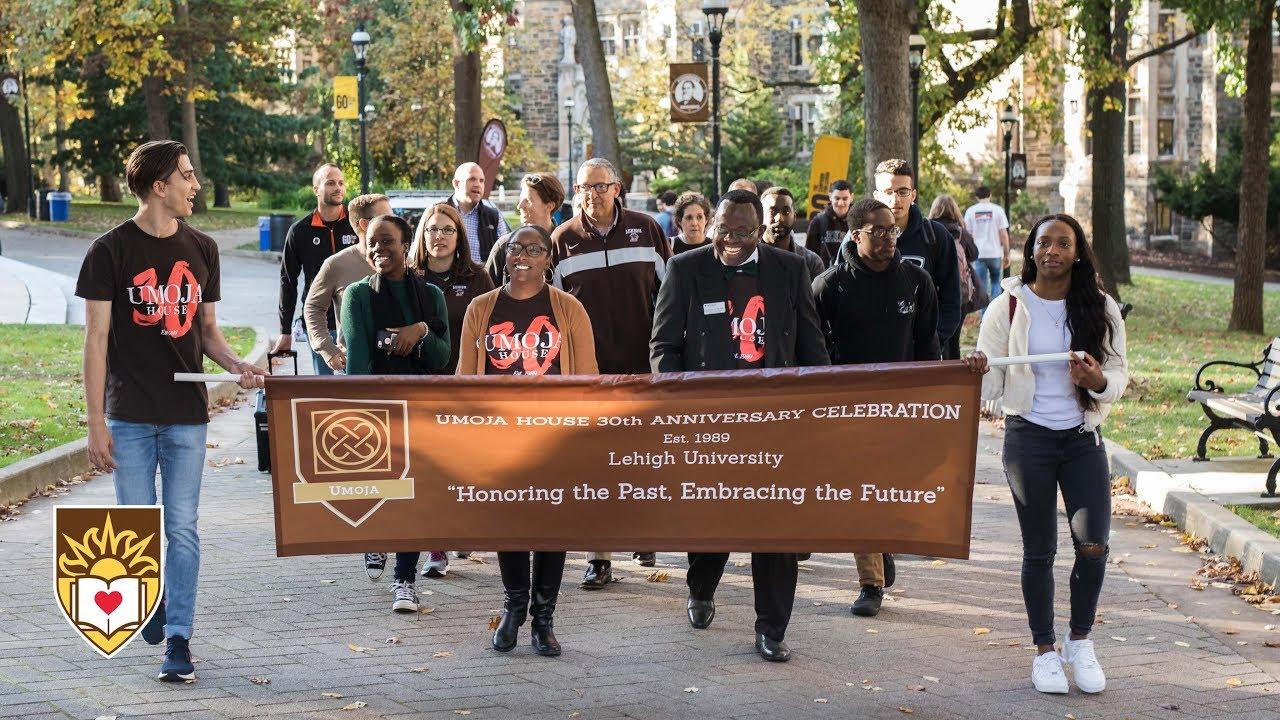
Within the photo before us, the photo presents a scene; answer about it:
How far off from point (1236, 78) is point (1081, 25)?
2510 millimetres

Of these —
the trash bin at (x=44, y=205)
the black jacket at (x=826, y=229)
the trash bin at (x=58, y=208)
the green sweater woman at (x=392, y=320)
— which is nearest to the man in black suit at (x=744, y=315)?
the green sweater woman at (x=392, y=320)

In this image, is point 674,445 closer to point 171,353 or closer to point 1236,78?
point 171,353

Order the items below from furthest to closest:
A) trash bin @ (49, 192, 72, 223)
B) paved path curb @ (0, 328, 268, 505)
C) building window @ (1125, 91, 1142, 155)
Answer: building window @ (1125, 91, 1142, 155), trash bin @ (49, 192, 72, 223), paved path curb @ (0, 328, 268, 505)

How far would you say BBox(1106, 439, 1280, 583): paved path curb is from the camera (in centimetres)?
864

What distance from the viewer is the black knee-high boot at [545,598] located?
7195 mm

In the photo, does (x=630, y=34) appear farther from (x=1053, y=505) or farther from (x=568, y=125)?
(x=1053, y=505)

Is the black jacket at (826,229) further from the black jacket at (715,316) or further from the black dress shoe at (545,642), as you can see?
the black dress shoe at (545,642)

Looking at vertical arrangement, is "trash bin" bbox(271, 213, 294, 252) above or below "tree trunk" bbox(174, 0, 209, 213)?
below

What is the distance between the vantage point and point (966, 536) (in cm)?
668

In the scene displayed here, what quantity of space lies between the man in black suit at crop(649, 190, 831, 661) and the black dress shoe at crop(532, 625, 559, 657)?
0.88m

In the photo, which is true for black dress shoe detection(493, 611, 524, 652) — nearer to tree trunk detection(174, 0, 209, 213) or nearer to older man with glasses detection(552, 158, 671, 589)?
older man with glasses detection(552, 158, 671, 589)

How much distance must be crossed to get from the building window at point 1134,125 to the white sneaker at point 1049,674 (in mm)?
47801

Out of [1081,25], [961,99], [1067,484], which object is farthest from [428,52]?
[1067,484]

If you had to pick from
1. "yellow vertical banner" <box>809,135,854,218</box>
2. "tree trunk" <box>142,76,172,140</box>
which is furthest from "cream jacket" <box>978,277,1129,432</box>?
"tree trunk" <box>142,76,172,140</box>
